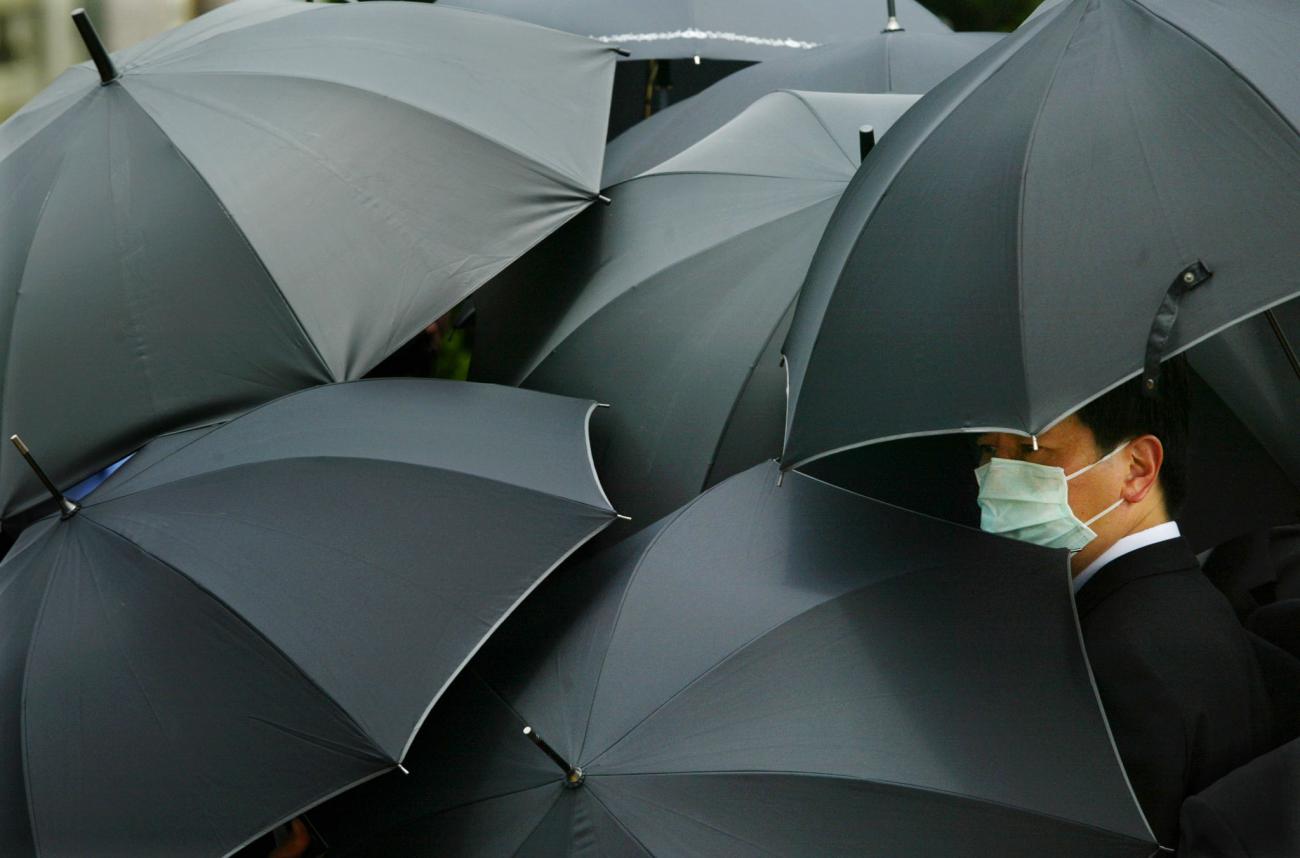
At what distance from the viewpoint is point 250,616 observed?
3.13m

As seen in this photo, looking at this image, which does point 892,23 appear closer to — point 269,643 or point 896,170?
point 896,170

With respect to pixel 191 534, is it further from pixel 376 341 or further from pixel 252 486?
pixel 376 341

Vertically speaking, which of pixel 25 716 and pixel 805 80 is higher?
pixel 805 80

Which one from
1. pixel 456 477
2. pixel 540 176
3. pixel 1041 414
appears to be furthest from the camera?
pixel 540 176

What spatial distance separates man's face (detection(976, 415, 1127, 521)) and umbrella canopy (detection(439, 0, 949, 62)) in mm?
2738

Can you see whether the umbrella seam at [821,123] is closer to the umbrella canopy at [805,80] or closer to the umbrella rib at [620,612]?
the umbrella canopy at [805,80]

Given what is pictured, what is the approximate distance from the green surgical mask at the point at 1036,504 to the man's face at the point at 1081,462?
1 cm

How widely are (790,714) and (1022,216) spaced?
2.98ft

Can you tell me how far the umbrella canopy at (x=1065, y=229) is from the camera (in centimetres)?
265

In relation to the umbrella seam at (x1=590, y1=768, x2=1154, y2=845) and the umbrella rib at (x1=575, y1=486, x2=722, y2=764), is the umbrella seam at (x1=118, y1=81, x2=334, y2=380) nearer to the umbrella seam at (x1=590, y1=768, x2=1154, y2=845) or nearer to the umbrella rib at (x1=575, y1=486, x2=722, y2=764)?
the umbrella rib at (x1=575, y1=486, x2=722, y2=764)

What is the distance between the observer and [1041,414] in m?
2.64

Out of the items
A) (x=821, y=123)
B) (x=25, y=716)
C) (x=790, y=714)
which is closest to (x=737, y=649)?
(x=790, y=714)

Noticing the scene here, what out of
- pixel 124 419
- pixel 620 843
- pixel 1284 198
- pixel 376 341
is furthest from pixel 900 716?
pixel 124 419

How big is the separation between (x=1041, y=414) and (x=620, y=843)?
95 centimetres
